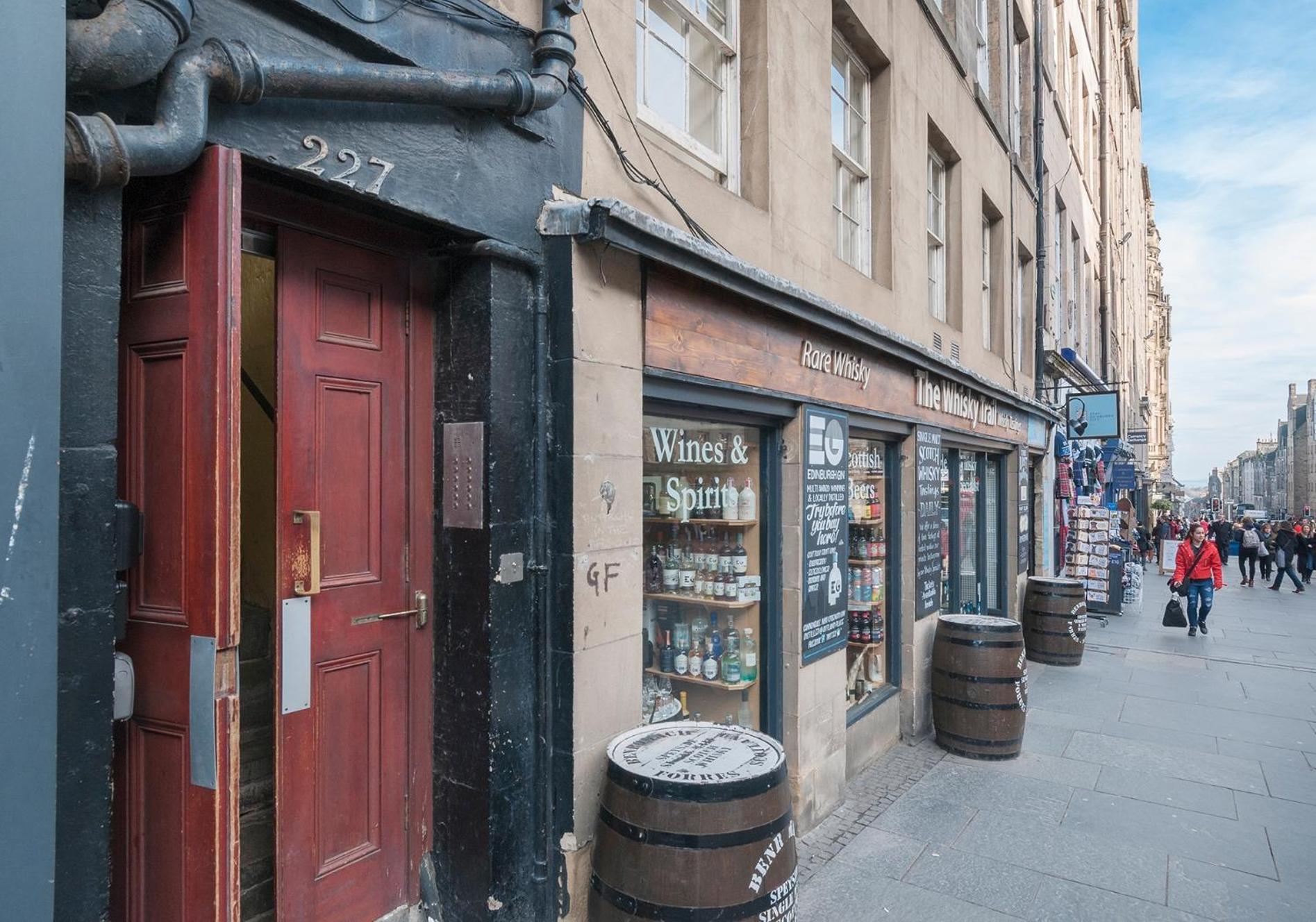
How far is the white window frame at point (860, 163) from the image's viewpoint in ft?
21.4

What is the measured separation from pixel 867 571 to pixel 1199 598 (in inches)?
324

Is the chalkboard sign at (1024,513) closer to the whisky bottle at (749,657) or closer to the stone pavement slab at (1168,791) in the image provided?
the stone pavement slab at (1168,791)

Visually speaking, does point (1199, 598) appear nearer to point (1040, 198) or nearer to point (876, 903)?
point (1040, 198)

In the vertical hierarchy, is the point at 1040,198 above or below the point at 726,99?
above

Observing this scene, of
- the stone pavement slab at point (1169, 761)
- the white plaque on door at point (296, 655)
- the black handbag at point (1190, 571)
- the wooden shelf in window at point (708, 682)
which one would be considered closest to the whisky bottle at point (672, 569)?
the wooden shelf in window at point (708, 682)

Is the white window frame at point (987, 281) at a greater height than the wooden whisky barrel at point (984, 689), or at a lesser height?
greater

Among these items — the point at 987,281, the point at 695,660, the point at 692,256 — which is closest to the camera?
the point at 692,256

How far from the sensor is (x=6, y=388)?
5.67 ft

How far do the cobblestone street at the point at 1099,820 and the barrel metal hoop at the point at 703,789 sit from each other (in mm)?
1471

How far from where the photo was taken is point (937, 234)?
8.73 meters

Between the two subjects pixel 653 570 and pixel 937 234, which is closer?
pixel 653 570

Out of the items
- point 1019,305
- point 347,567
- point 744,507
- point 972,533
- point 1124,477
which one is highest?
point 1019,305

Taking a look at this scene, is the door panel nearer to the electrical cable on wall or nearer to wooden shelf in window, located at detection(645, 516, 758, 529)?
the electrical cable on wall

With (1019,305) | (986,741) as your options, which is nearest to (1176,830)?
(986,741)
